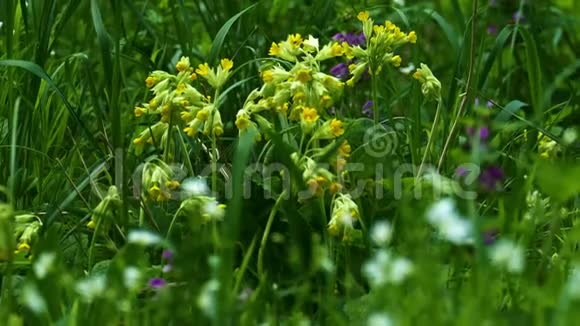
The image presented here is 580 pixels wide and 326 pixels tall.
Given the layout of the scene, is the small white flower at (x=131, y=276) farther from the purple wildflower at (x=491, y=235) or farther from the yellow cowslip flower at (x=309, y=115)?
the purple wildflower at (x=491, y=235)

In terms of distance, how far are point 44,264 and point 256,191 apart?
912 mm

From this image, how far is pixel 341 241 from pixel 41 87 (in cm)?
97

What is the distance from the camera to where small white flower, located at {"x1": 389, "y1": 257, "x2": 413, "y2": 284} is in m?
1.54

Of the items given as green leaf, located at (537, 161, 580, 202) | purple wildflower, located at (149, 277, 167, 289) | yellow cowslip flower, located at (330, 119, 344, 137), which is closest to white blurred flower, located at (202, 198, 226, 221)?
purple wildflower, located at (149, 277, 167, 289)

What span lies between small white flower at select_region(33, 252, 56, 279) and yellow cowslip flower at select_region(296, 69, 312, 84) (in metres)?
0.71

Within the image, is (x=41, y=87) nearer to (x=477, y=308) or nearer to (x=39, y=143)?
(x=39, y=143)

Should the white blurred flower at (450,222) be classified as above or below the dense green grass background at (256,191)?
above

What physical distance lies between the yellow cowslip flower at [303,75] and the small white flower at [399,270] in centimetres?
72

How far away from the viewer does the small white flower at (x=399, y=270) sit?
1.54 meters

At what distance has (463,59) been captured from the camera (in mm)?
2814

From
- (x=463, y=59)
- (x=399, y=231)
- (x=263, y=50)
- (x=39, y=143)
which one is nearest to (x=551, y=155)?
(x=463, y=59)

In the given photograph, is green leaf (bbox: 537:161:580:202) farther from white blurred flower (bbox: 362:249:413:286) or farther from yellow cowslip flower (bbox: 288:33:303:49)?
yellow cowslip flower (bbox: 288:33:303:49)

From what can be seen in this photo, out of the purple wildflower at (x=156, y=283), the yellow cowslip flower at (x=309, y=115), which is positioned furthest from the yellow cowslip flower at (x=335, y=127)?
the purple wildflower at (x=156, y=283)

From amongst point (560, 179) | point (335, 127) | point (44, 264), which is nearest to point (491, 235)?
point (335, 127)
